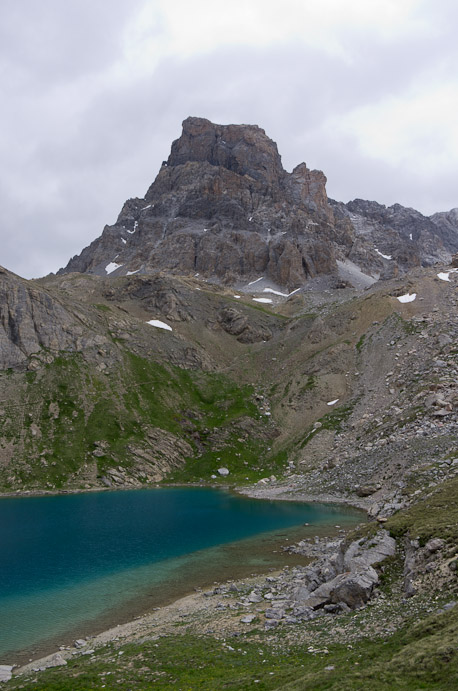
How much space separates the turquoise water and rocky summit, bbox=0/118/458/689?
4.69 metres

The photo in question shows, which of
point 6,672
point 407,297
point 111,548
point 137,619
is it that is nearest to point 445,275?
point 407,297

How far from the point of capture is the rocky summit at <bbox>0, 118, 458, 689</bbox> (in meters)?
20.2

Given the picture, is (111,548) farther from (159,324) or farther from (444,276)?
(444,276)

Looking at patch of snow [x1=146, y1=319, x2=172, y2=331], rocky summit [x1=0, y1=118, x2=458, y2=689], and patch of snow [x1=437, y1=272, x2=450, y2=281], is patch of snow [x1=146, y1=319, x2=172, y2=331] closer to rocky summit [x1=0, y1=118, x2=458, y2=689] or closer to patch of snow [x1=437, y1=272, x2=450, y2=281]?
rocky summit [x1=0, y1=118, x2=458, y2=689]

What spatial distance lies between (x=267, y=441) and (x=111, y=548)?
2212 inches

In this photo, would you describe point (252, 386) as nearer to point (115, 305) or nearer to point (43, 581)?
point (115, 305)

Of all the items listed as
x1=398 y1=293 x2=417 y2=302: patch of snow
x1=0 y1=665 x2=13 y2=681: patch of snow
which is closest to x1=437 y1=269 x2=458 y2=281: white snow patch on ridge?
x1=398 y1=293 x2=417 y2=302: patch of snow

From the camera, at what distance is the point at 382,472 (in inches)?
2537

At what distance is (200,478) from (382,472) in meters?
41.6

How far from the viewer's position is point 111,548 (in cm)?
4925

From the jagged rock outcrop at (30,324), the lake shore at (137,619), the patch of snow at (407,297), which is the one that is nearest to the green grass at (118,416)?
the jagged rock outcrop at (30,324)

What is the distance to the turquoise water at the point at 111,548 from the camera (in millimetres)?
33406

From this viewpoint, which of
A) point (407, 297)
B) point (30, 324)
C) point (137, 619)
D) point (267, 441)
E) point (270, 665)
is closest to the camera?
point (270, 665)

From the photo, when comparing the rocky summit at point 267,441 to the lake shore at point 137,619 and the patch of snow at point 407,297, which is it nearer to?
the lake shore at point 137,619
